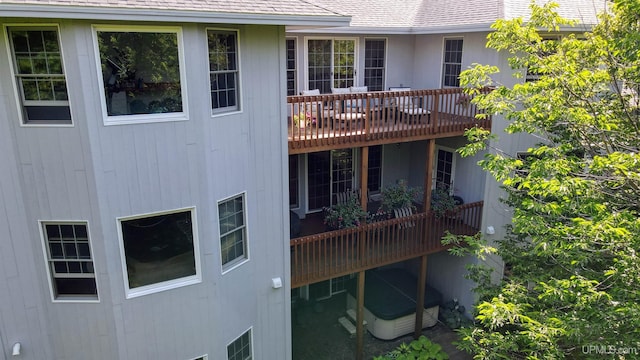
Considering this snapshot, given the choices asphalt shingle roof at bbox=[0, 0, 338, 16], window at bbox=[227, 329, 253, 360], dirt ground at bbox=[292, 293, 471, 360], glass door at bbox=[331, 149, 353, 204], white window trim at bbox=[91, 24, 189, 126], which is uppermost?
asphalt shingle roof at bbox=[0, 0, 338, 16]

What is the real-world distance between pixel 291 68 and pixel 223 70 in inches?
212

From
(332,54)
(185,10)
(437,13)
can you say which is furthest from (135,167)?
(437,13)

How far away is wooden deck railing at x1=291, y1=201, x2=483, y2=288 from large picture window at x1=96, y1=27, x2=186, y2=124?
4.80 metres

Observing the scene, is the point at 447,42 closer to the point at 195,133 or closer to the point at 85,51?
the point at 195,133

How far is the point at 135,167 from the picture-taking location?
7297 mm

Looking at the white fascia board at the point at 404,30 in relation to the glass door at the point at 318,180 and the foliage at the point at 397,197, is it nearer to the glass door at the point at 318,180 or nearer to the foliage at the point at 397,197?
the glass door at the point at 318,180

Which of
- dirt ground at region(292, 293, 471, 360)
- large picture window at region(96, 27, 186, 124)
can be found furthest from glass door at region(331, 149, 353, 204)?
large picture window at region(96, 27, 186, 124)

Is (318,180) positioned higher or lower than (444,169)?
lower

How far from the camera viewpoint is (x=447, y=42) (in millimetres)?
13867

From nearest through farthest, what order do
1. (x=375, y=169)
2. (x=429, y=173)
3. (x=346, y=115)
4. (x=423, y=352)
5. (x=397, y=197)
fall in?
(x=346, y=115)
(x=423, y=352)
(x=429, y=173)
(x=397, y=197)
(x=375, y=169)

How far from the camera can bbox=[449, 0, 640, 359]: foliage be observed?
20.7ft

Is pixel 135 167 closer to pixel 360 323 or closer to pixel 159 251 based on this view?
pixel 159 251

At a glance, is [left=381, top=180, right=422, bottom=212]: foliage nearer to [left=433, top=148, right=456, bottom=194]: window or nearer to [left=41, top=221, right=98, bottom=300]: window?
[left=433, top=148, right=456, bottom=194]: window

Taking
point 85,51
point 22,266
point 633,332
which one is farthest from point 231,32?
point 633,332
